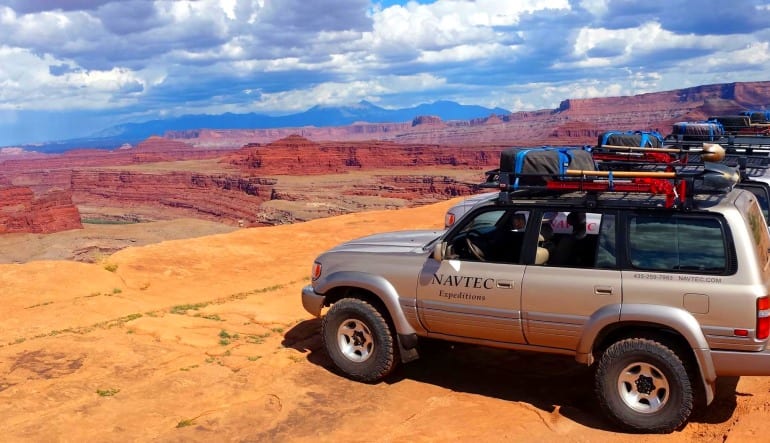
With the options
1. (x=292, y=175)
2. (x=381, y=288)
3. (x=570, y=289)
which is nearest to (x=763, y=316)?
(x=570, y=289)

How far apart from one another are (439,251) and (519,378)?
1.67 m

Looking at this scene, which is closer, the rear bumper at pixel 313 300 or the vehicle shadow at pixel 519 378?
the vehicle shadow at pixel 519 378

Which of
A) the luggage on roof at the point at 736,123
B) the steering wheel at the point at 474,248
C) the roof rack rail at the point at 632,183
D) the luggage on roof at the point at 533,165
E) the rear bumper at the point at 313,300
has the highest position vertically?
the luggage on roof at the point at 736,123

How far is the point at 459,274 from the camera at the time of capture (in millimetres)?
5926

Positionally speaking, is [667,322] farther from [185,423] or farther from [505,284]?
[185,423]

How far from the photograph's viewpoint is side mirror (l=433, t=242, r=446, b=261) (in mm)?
5957

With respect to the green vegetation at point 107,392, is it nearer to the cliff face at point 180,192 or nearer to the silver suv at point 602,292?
the silver suv at point 602,292

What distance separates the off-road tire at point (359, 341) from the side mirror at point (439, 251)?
89cm

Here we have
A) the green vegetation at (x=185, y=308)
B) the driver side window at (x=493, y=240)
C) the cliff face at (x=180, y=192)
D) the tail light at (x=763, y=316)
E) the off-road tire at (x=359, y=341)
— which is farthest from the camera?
the cliff face at (x=180, y=192)

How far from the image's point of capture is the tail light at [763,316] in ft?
15.7

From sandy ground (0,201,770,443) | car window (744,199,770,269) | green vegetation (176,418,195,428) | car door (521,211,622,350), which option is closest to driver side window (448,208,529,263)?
car door (521,211,622,350)

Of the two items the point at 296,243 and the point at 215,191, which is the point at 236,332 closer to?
the point at 296,243

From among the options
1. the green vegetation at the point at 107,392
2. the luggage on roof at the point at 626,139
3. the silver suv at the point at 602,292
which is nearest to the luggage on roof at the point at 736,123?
the luggage on roof at the point at 626,139

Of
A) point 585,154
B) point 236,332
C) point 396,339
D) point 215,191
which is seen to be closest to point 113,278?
point 236,332
